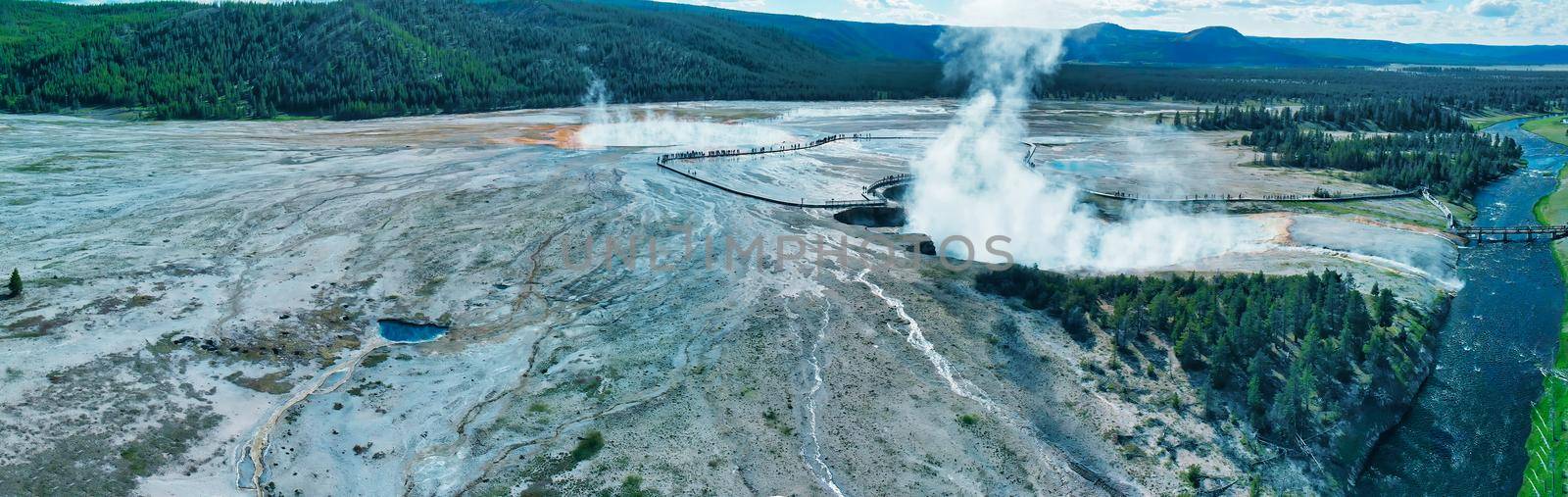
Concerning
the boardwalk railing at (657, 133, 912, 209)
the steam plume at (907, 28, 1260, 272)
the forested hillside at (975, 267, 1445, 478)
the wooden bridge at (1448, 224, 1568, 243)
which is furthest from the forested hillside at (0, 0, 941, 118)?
the wooden bridge at (1448, 224, 1568, 243)

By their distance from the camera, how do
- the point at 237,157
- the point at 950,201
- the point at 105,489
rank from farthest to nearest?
1. the point at 237,157
2. the point at 950,201
3. the point at 105,489

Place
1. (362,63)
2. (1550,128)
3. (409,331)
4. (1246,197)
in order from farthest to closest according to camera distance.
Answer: (362,63), (1550,128), (1246,197), (409,331)

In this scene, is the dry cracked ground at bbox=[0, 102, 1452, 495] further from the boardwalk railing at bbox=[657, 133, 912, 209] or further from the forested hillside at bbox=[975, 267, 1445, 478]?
the boardwalk railing at bbox=[657, 133, 912, 209]

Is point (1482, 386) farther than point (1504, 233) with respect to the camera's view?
No

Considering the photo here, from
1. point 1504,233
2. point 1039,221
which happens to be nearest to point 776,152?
point 1039,221

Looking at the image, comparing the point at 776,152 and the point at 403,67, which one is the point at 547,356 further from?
the point at 403,67

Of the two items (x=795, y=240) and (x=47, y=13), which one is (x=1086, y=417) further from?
(x=47, y=13)

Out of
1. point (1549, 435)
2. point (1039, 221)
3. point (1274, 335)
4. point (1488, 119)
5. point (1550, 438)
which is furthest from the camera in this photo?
point (1488, 119)

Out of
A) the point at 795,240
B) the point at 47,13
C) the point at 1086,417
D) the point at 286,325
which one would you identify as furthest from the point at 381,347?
the point at 47,13
